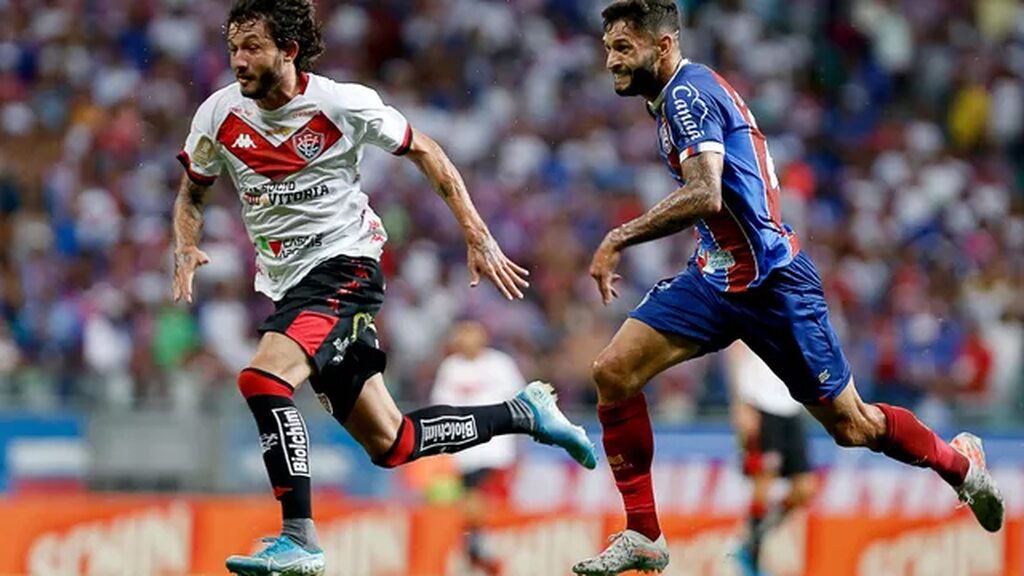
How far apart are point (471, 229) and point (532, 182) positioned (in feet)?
39.9

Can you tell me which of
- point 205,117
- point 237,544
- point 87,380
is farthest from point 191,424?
point 205,117

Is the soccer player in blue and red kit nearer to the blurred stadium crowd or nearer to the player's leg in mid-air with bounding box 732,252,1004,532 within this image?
the player's leg in mid-air with bounding box 732,252,1004,532

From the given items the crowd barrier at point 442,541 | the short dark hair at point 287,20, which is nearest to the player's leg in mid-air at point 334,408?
Result: the short dark hair at point 287,20

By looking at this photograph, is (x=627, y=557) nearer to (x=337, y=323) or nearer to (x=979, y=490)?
(x=337, y=323)

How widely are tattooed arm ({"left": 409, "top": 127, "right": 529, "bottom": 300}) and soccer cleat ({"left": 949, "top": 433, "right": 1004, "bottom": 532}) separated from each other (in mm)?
2297

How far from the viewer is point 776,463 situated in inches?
520

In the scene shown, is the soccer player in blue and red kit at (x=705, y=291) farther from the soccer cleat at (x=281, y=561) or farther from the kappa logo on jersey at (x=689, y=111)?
the soccer cleat at (x=281, y=561)

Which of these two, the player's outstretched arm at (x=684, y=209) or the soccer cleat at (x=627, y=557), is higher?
the player's outstretched arm at (x=684, y=209)

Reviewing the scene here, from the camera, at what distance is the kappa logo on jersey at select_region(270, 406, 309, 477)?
8344 mm

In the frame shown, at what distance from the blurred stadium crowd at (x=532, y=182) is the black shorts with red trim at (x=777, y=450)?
3811 mm

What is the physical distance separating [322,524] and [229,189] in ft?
20.1

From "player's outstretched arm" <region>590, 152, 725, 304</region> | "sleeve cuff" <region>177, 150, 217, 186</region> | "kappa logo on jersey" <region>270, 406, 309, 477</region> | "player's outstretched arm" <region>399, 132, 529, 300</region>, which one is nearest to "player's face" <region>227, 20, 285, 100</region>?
"sleeve cuff" <region>177, 150, 217, 186</region>

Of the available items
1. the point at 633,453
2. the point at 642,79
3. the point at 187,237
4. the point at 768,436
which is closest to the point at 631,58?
the point at 642,79

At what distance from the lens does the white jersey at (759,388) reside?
13172 mm
